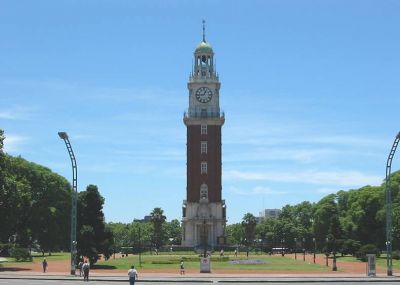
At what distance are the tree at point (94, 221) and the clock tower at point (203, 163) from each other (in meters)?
49.8

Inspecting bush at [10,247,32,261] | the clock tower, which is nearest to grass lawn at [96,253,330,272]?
bush at [10,247,32,261]

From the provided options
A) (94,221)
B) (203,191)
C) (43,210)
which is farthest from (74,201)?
(203,191)

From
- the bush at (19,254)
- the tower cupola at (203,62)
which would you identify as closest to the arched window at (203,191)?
the tower cupola at (203,62)

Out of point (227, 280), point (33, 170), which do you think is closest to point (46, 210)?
point (33, 170)

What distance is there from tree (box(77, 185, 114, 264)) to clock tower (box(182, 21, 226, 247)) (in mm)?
49801

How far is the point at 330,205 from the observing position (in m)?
130

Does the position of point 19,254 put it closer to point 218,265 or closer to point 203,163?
point 218,265

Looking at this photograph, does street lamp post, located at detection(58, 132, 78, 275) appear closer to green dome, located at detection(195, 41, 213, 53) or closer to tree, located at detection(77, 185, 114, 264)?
tree, located at detection(77, 185, 114, 264)

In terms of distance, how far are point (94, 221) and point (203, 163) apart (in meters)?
54.9

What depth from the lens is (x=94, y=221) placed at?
68.5 meters

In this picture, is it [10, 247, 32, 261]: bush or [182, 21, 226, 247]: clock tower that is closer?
[10, 247, 32, 261]: bush

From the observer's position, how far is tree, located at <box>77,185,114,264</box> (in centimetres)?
6738

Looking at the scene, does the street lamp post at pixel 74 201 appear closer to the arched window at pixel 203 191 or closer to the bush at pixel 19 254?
the bush at pixel 19 254

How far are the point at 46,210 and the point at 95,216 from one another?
29.0 meters
